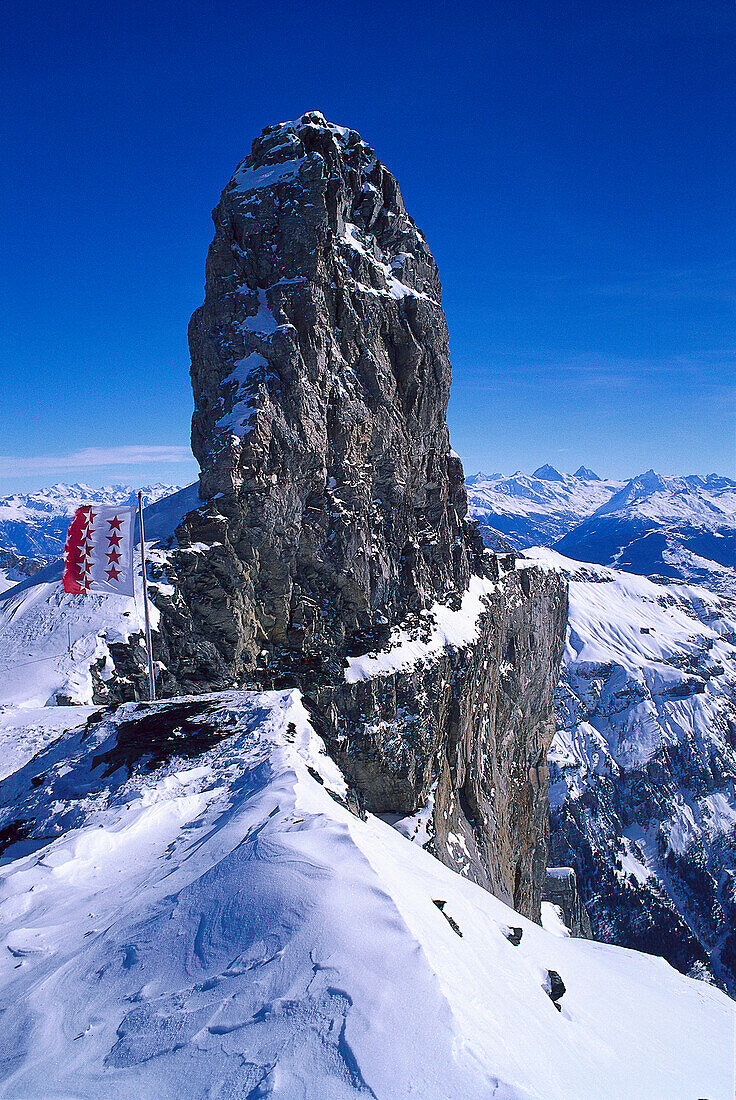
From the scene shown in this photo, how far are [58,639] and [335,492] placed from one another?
19.3 metres

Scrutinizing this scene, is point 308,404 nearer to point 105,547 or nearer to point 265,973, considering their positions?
point 105,547

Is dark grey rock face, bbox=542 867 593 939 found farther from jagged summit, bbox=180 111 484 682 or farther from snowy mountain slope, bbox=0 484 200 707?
snowy mountain slope, bbox=0 484 200 707

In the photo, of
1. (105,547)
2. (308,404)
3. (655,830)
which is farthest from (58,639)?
(655,830)

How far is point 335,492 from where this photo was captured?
38938mm

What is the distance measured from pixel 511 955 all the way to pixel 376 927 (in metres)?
7.01

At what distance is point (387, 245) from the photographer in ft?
152

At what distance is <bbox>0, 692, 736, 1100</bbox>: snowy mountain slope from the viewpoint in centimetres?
558

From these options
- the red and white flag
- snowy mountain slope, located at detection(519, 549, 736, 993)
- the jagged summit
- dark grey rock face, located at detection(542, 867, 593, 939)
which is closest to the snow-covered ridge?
the jagged summit

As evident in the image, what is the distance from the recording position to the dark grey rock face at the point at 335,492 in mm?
32812

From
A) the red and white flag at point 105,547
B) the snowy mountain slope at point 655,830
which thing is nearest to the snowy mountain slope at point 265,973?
the red and white flag at point 105,547

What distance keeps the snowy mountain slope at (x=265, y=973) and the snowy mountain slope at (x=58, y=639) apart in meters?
9.44

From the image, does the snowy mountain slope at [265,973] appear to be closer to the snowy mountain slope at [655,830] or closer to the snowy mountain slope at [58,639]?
the snowy mountain slope at [58,639]

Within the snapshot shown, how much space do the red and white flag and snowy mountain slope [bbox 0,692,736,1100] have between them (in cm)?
820

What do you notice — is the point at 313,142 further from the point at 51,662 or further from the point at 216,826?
the point at 216,826
